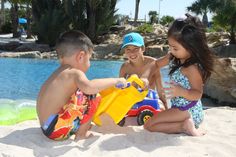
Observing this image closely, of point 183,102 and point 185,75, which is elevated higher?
point 185,75

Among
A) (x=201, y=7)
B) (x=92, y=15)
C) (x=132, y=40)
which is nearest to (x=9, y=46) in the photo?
(x=92, y=15)

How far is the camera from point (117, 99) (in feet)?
11.5

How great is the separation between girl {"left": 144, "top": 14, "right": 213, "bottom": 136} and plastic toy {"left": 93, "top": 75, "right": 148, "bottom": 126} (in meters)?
0.28

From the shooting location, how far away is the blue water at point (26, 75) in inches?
349

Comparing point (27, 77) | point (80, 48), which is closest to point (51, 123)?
point (80, 48)

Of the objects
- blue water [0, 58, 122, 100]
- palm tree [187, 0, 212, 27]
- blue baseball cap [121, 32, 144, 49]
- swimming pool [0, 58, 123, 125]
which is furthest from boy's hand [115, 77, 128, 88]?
palm tree [187, 0, 212, 27]

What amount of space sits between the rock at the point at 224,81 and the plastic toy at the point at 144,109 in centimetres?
262

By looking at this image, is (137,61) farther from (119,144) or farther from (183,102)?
(119,144)

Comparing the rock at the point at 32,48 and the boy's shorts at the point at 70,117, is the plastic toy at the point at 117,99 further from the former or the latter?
the rock at the point at 32,48

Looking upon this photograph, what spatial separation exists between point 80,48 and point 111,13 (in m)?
21.3

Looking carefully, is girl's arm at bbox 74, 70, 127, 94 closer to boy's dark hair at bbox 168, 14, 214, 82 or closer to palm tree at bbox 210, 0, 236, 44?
boy's dark hair at bbox 168, 14, 214, 82

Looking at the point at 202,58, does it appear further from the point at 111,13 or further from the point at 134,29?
the point at 134,29

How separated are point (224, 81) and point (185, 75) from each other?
12.0ft

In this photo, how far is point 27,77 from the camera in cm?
1180
